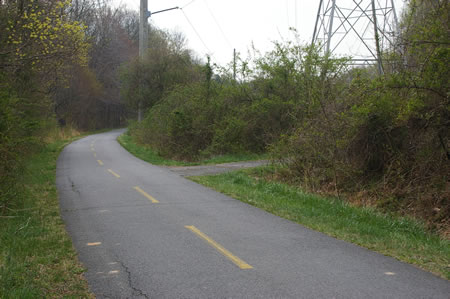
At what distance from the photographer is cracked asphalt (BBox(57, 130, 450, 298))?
16.5 ft

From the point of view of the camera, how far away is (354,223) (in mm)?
8711

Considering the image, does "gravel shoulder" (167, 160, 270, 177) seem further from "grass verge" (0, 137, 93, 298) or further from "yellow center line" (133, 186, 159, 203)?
"grass verge" (0, 137, 93, 298)

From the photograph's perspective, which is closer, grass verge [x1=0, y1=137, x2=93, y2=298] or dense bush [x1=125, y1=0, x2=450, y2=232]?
grass verge [x1=0, y1=137, x2=93, y2=298]

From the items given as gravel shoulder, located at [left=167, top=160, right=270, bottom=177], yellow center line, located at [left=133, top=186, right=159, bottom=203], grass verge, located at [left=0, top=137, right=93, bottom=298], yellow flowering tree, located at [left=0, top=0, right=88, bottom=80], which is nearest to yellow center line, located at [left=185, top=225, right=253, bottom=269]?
grass verge, located at [left=0, top=137, right=93, bottom=298]

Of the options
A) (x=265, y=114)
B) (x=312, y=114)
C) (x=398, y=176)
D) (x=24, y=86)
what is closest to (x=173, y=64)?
(x=265, y=114)

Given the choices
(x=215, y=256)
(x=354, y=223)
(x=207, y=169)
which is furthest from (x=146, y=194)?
(x=207, y=169)

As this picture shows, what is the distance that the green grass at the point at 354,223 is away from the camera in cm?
656

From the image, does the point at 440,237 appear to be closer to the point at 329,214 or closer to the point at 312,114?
the point at 329,214

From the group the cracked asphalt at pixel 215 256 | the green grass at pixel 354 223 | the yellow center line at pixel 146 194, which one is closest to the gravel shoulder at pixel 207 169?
the green grass at pixel 354 223

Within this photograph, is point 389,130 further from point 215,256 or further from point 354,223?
point 215,256

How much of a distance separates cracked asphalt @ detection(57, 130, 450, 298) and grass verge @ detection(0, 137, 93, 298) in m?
0.20

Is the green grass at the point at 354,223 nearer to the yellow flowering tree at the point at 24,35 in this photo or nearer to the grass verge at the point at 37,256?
the grass verge at the point at 37,256

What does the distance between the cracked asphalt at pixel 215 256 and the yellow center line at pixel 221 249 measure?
0.01 meters

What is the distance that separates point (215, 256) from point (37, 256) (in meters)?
2.61
